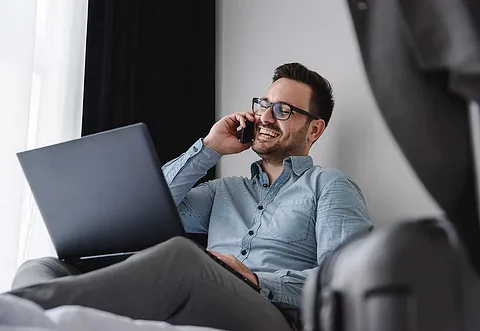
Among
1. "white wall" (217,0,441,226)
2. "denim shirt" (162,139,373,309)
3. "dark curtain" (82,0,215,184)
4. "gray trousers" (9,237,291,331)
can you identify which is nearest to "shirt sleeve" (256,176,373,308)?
"denim shirt" (162,139,373,309)

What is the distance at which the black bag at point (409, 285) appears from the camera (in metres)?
0.41

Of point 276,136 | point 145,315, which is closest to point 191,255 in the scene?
point 145,315

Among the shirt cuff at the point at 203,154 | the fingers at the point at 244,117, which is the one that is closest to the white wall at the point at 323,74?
the fingers at the point at 244,117

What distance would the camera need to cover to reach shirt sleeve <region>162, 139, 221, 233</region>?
73.1 inches

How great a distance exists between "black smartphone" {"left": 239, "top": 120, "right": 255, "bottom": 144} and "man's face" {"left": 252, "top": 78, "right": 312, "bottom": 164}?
43 millimetres

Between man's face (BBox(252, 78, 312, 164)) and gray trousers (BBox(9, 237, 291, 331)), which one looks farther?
man's face (BBox(252, 78, 312, 164))

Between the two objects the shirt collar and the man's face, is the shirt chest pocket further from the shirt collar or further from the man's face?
the man's face

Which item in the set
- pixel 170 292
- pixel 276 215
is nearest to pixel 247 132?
pixel 276 215

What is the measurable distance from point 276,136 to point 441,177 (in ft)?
4.65

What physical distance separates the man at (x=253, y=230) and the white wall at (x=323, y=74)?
95 millimetres

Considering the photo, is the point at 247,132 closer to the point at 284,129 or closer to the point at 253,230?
the point at 284,129

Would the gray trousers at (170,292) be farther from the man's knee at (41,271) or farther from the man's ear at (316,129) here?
the man's ear at (316,129)

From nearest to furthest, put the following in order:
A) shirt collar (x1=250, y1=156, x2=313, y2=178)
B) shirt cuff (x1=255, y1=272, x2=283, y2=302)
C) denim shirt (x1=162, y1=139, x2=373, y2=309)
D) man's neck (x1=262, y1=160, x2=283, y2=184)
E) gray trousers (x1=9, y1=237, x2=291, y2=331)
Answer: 1. gray trousers (x1=9, y1=237, x2=291, y2=331)
2. shirt cuff (x1=255, y1=272, x2=283, y2=302)
3. denim shirt (x1=162, y1=139, x2=373, y2=309)
4. shirt collar (x1=250, y1=156, x2=313, y2=178)
5. man's neck (x1=262, y1=160, x2=283, y2=184)

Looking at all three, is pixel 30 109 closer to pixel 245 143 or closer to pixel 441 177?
pixel 245 143
